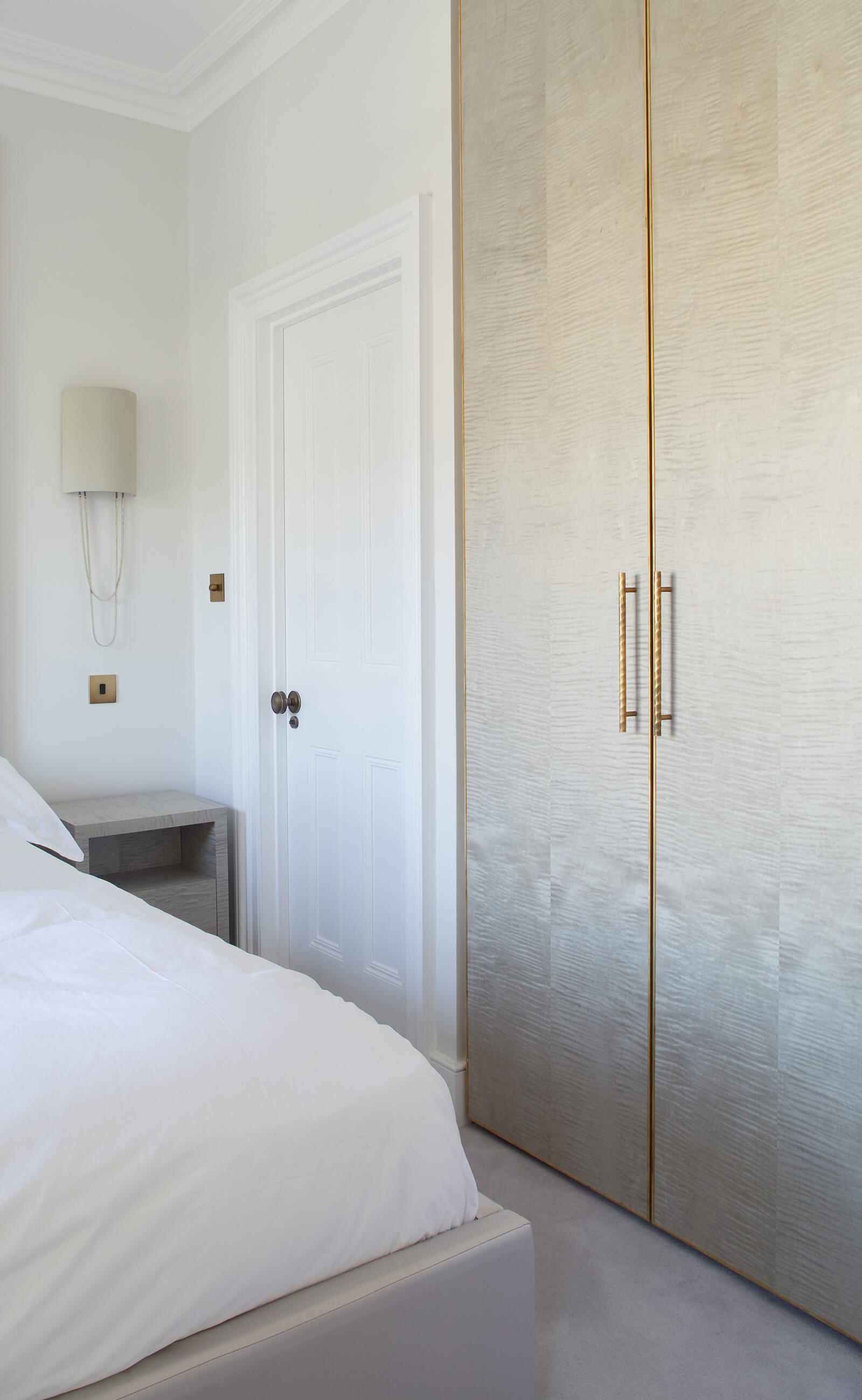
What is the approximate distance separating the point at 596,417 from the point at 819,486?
1.75 ft

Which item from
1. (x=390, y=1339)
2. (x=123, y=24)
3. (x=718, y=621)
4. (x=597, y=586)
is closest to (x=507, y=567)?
(x=597, y=586)

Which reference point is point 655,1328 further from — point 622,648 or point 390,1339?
point 622,648

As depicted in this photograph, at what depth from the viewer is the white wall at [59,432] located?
119 inches

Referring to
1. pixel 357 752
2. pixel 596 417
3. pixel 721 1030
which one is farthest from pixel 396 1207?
pixel 357 752

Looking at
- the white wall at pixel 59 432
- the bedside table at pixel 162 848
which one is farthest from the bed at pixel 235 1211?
the white wall at pixel 59 432

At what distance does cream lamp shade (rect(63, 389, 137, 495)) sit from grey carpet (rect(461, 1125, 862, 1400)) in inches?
90.2

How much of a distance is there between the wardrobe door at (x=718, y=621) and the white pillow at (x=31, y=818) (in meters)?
1.50

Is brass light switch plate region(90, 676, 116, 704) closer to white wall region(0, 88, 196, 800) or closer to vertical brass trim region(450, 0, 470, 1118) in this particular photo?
white wall region(0, 88, 196, 800)

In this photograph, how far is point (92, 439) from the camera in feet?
9.95

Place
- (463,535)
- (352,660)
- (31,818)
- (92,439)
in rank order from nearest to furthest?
(463,535) → (31,818) → (352,660) → (92,439)

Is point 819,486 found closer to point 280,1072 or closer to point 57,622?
point 280,1072

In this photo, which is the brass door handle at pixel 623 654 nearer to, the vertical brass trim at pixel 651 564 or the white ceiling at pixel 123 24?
the vertical brass trim at pixel 651 564

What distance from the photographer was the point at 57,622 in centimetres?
312

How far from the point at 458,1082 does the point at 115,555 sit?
1934mm
